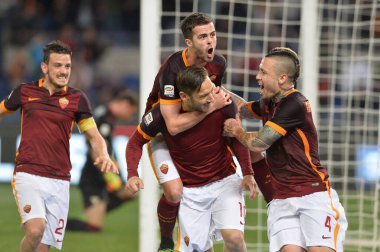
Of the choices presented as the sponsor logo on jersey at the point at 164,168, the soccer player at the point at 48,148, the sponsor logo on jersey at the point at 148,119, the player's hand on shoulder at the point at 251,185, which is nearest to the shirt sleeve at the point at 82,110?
the soccer player at the point at 48,148

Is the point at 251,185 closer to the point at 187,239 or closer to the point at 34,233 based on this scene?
the point at 187,239

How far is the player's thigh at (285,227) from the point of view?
6.05m

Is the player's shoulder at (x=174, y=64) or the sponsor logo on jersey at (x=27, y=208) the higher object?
the player's shoulder at (x=174, y=64)

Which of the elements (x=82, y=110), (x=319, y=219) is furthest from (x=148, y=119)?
(x=319, y=219)

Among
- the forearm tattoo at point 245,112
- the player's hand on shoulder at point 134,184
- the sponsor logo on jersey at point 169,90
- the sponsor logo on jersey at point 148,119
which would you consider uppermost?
the sponsor logo on jersey at point 169,90

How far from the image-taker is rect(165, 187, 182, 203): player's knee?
6641 mm

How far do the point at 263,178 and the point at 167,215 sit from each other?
809mm

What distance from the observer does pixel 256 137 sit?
6109 mm

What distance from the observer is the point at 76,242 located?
10156 millimetres

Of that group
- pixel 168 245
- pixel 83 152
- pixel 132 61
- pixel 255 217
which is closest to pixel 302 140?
pixel 168 245

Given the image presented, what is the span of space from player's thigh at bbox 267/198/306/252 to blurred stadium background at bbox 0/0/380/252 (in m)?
2.11

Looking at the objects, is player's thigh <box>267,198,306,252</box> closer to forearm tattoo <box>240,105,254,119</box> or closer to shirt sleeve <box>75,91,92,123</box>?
forearm tattoo <box>240,105,254,119</box>

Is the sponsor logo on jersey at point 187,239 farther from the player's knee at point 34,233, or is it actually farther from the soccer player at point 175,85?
the player's knee at point 34,233

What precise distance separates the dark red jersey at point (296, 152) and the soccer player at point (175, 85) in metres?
0.54
